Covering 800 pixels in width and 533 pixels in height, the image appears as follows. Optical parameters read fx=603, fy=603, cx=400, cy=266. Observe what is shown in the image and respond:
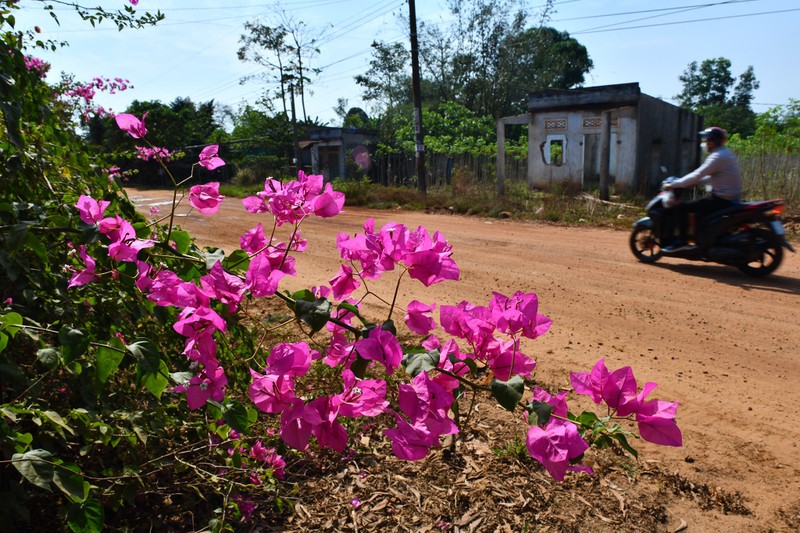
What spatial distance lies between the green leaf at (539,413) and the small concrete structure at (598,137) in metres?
16.6

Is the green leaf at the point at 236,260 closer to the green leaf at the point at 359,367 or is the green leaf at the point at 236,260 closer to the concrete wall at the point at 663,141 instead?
the green leaf at the point at 359,367

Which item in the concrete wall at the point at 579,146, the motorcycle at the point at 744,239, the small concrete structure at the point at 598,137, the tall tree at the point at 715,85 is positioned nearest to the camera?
the motorcycle at the point at 744,239

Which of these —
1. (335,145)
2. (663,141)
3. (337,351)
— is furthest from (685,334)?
(335,145)

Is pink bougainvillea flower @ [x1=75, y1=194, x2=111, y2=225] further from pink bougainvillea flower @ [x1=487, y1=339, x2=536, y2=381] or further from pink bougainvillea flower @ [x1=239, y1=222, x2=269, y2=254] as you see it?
pink bougainvillea flower @ [x1=487, y1=339, x2=536, y2=381]

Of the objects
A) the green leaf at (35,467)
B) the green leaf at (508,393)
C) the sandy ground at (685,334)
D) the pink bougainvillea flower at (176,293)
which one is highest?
the pink bougainvillea flower at (176,293)

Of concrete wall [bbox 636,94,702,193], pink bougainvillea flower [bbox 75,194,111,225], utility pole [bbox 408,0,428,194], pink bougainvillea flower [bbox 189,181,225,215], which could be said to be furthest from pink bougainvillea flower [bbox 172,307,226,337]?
concrete wall [bbox 636,94,702,193]

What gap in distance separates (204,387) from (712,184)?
7.67 meters

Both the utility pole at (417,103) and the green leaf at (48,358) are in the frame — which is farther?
the utility pole at (417,103)

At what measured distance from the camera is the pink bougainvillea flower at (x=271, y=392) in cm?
116

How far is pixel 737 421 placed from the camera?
11.4ft

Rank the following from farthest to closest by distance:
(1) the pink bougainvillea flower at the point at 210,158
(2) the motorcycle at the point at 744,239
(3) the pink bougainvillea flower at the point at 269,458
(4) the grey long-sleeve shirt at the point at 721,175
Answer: (4) the grey long-sleeve shirt at the point at 721,175 → (2) the motorcycle at the point at 744,239 → (3) the pink bougainvillea flower at the point at 269,458 → (1) the pink bougainvillea flower at the point at 210,158

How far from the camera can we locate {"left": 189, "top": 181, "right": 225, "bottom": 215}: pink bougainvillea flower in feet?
5.72

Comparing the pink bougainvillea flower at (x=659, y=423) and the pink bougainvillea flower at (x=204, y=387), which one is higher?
the pink bougainvillea flower at (x=204, y=387)

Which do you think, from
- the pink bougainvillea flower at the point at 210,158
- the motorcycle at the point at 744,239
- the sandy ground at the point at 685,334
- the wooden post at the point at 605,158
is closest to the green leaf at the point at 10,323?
the pink bougainvillea flower at the point at 210,158
